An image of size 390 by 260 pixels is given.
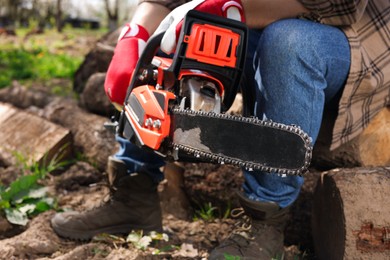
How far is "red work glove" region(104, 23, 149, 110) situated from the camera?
1755 millimetres

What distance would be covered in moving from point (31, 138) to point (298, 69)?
5.95ft

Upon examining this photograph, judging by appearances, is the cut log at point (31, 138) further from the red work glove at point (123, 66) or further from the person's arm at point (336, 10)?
the person's arm at point (336, 10)

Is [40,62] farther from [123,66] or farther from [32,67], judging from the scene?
[123,66]

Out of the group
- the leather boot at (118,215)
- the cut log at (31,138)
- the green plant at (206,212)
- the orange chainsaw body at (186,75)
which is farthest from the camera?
the cut log at (31,138)

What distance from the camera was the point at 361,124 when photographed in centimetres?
194

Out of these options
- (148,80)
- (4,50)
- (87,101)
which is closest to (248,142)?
(148,80)

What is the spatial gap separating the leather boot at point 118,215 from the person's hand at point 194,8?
77 cm

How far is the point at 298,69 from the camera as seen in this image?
5.44 ft

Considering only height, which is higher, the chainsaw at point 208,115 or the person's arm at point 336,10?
the person's arm at point 336,10

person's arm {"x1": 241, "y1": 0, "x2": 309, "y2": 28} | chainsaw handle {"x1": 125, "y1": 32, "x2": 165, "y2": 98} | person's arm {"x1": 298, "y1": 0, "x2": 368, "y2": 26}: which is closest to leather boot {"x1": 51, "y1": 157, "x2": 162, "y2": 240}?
chainsaw handle {"x1": 125, "y1": 32, "x2": 165, "y2": 98}

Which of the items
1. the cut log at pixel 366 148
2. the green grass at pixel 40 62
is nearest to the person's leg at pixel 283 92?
the cut log at pixel 366 148

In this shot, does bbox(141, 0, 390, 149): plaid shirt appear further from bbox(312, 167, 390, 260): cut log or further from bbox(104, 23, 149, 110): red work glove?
bbox(104, 23, 149, 110): red work glove

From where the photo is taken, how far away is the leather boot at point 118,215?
218 centimetres

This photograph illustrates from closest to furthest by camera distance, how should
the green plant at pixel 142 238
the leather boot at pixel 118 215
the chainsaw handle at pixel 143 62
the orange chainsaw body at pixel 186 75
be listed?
Answer: the orange chainsaw body at pixel 186 75, the chainsaw handle at pixel 143 62, the green plant at pixel 142 238, the leather boot at pixel 118 215
